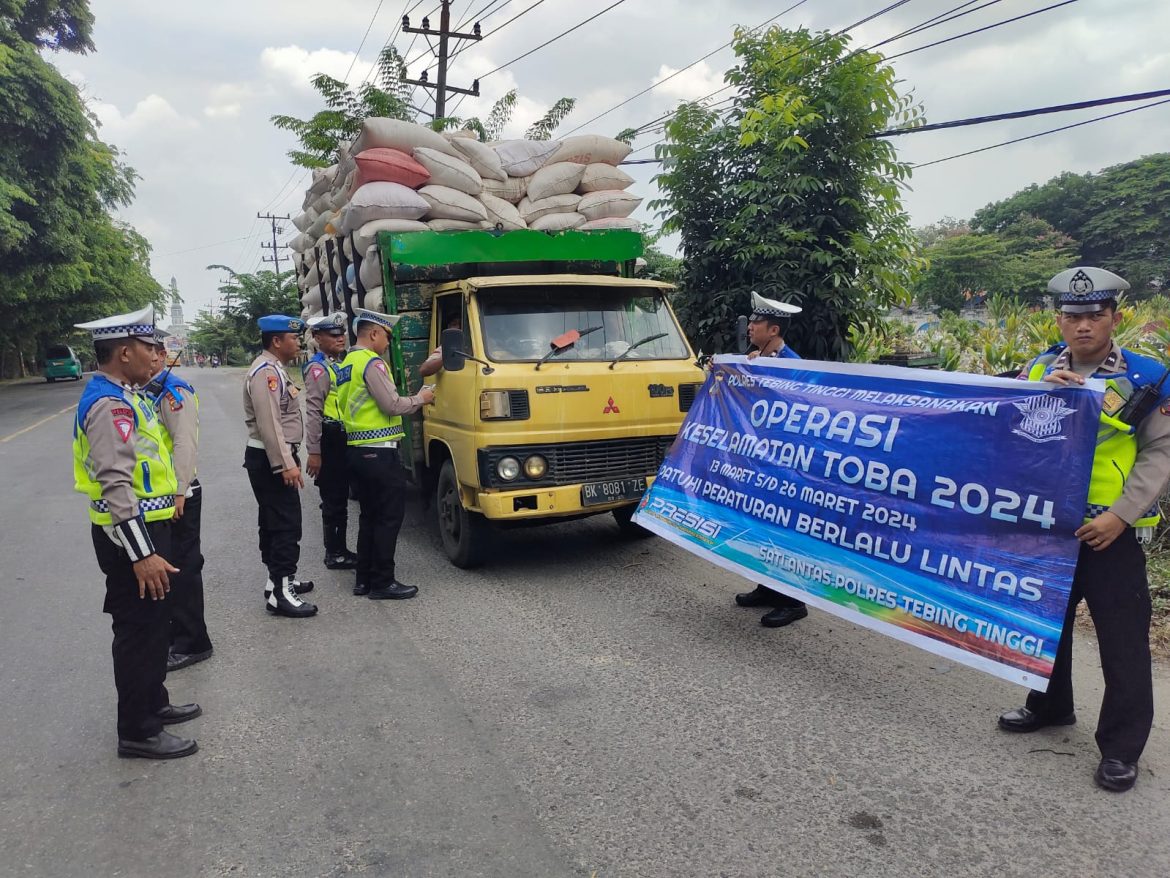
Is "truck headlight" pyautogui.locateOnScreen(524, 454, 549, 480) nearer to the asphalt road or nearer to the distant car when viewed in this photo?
the asphalt road

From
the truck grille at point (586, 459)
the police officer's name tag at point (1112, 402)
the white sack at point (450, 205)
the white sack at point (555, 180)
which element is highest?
the white sack at point (555, 180)

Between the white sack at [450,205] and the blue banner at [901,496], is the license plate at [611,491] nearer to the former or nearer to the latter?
the blue banner at [901,496]

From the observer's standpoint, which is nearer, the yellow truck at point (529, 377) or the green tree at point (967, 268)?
the yellow truck at point (529, 377)

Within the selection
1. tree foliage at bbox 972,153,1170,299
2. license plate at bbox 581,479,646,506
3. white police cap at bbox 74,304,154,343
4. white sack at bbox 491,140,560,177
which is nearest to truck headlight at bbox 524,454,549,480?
license plate at bbox 581,479,646,506

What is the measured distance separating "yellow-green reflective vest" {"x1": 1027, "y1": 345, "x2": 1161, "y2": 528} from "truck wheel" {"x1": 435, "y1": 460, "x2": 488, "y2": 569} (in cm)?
390

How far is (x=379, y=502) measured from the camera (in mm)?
5332

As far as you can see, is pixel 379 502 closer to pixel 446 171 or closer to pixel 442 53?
pixel 446 171

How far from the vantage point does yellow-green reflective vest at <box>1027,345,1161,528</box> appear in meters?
3.00

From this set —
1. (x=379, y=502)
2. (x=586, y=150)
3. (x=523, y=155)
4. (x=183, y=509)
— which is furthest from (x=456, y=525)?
(x=586, y=150)

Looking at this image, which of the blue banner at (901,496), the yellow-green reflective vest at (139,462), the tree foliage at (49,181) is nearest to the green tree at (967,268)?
the tree foliage at (49,181)

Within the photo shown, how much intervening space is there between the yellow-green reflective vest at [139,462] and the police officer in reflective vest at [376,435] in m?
1.72

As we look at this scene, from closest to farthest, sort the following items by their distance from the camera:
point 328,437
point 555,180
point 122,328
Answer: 1. point 122,328
2. point 328,437
3. point 555,180

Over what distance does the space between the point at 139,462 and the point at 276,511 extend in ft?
5.71

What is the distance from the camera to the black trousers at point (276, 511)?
5.05 metres
